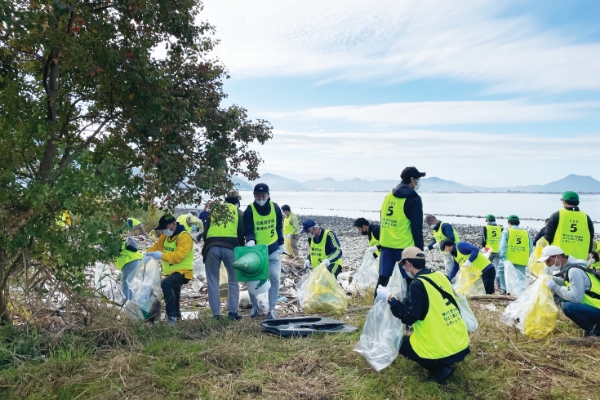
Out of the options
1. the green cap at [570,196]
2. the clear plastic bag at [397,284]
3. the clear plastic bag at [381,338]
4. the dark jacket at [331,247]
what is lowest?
the clear plastic bag at [381,338]

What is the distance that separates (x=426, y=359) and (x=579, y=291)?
2.23 m

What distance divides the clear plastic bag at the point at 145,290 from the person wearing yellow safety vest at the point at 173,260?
4.2 inches

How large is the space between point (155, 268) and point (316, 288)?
2420mm

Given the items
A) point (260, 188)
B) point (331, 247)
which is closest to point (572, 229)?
point (331, 247)

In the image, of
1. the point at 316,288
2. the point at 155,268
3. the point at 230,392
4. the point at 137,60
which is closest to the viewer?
the point at 230,392

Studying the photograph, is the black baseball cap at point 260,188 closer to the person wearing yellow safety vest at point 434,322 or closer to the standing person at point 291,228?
the person wearing yellow safety vest at point 434,322

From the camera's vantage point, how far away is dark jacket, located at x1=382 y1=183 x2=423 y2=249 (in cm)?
578

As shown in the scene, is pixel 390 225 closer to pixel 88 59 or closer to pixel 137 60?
pixel 137 60

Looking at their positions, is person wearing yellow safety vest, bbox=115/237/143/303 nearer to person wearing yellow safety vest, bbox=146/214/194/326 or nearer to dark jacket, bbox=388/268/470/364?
person wearing yellow safety vest, bbox=146/214/194/326

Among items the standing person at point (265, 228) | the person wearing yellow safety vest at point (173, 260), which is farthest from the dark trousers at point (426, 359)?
the person wearing yellow safety vest at point (173, 260)

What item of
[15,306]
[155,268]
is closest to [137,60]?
[155,268]

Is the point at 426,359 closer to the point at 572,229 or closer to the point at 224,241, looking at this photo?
the point at 224,241

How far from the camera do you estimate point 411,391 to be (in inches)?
164

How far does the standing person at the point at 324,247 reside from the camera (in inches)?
305
